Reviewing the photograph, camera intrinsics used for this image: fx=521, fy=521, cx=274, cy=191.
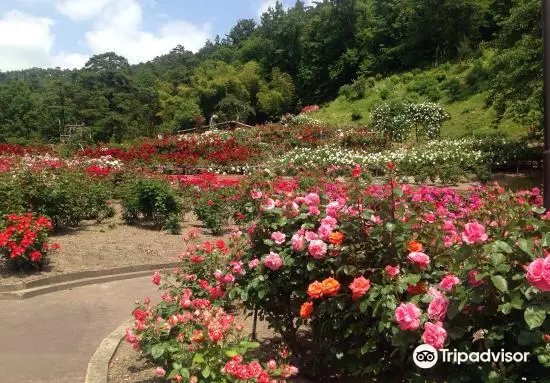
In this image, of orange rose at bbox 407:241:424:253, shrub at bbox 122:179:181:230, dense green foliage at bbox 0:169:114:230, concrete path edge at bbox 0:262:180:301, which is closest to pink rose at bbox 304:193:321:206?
orange rose at bbox 407:241:424:253

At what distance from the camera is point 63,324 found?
522 cm

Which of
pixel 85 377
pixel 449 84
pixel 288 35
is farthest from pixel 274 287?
pixel 288 35

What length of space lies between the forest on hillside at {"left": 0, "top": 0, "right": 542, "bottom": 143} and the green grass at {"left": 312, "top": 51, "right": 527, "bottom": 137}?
2.53m

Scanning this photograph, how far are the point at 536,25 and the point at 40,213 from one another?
15.2m

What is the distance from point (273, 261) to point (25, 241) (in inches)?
172

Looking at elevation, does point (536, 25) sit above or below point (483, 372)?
above

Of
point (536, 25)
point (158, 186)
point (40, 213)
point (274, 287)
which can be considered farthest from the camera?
point (536, 25)

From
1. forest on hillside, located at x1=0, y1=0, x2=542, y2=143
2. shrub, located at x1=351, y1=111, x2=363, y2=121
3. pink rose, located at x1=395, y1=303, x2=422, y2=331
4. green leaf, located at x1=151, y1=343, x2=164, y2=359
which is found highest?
forest on hillside, located at x1=0, y1=0, x2=542, y2=143

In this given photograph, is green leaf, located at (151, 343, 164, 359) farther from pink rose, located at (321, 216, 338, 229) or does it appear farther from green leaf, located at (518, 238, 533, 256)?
green leaf, located at (518, 238, 533, 256)

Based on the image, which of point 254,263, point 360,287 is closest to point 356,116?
point 254,263

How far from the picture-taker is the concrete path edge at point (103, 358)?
3805 millimetres

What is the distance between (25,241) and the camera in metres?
6.26

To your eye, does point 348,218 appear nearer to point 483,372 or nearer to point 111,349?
point 483,372

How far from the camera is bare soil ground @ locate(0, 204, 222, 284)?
687cm
